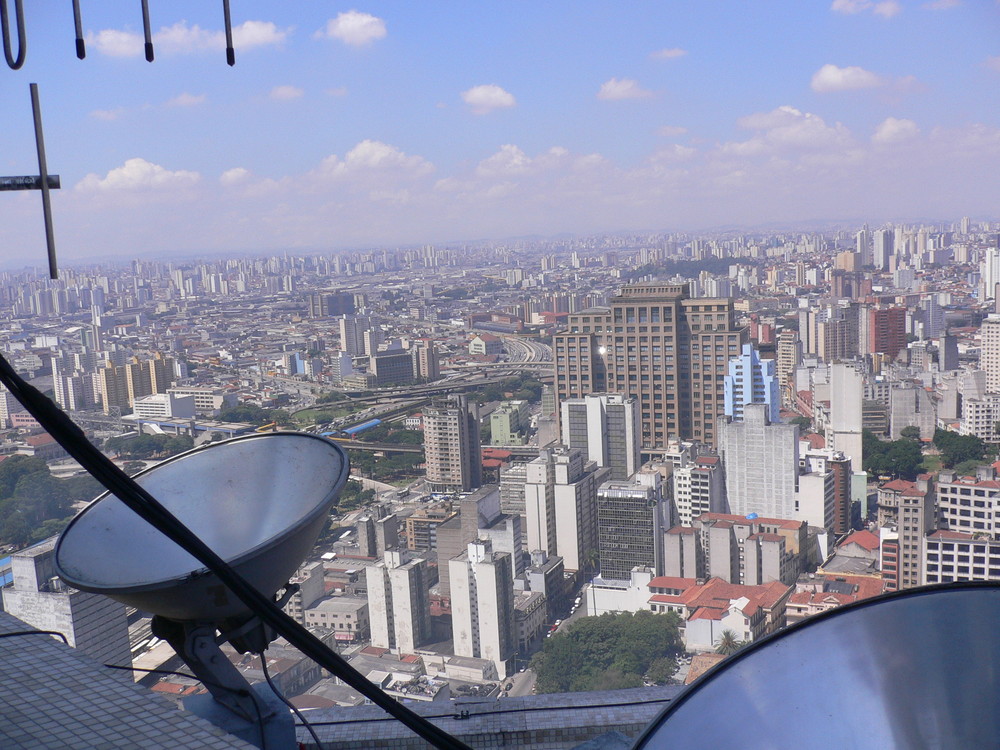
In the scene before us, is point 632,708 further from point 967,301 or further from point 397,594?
point 967,301

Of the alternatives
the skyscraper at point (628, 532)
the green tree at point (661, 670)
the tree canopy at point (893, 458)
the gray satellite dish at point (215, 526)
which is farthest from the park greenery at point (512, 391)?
the gray satellite dish at point (215, 526)

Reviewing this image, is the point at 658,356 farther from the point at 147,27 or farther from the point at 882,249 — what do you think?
the point at 882,249

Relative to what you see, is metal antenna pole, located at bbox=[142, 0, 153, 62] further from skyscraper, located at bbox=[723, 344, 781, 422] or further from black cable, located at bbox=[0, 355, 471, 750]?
skyscraper, located at bbox=[723, 344, 781, 422]

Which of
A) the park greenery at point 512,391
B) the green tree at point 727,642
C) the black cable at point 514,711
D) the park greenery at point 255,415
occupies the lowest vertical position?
the green tree at point 727,642

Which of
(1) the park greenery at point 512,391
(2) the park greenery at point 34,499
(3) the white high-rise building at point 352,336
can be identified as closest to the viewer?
(2) the park greenery at point 34,499

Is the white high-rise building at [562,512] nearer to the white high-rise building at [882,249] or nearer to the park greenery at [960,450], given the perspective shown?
the park greenery at [960,450]

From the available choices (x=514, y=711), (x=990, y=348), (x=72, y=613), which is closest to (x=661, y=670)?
(x=72, y=613)

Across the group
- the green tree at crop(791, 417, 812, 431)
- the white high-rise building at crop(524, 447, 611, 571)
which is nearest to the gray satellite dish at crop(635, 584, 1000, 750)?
the white high-rise building at crop(524, 447, 611, 571)
